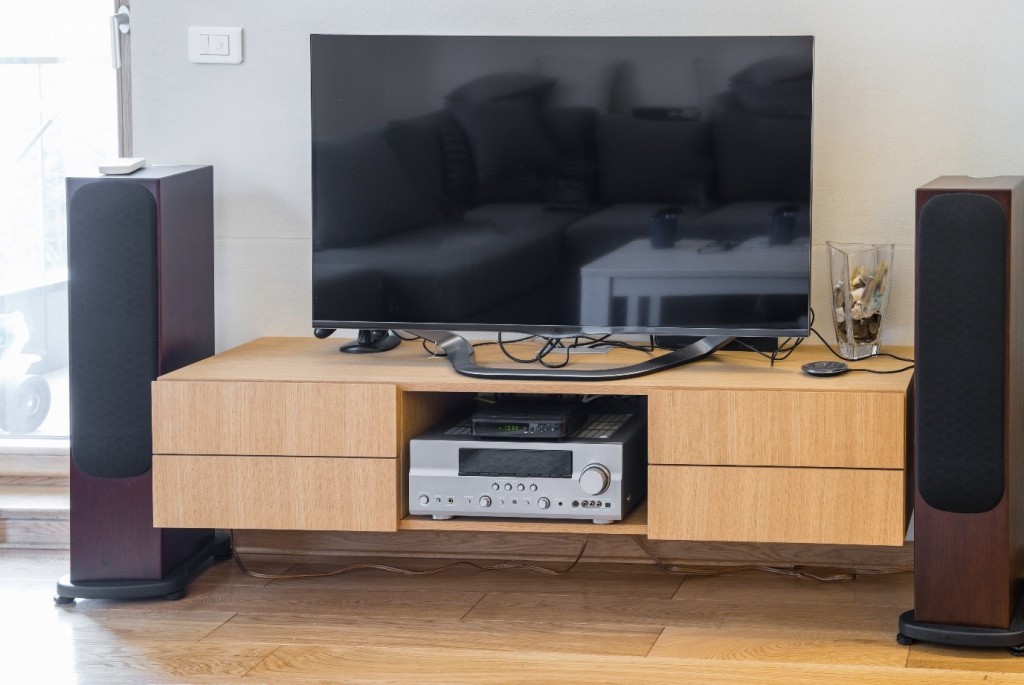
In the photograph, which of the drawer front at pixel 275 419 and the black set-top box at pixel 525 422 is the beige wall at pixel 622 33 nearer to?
the drawer front at pixel 275 419

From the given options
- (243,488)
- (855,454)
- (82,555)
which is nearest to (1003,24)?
(855,454)

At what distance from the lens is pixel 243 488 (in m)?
2.52

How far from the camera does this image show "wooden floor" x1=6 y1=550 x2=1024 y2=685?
2238mm

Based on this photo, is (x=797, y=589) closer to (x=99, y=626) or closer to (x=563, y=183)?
(x=563, y=183)

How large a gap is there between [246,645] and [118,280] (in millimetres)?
771

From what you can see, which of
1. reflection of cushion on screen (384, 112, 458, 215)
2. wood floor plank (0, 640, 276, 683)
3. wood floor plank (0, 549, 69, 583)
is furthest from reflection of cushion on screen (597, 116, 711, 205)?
wood floor plank (0, 549, 69, 583)

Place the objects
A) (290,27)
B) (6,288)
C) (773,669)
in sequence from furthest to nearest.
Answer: (6,288) → (290,27) → (773,669)

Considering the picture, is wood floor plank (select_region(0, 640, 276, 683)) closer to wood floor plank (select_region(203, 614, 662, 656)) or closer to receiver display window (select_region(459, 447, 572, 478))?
wood floor plank (select_region(203, 614, 662, 656))

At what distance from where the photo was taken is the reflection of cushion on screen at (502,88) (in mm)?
2551

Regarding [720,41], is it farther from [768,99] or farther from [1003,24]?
[1003,24]

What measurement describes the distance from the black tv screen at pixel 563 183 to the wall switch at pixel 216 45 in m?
0.39

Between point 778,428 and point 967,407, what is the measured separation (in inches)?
13.2

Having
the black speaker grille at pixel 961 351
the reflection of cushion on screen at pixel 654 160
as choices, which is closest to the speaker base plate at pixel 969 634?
the black speaker grille at pixel 961 351

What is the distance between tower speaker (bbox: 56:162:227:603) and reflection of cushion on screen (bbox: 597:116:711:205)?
904 millimetres
